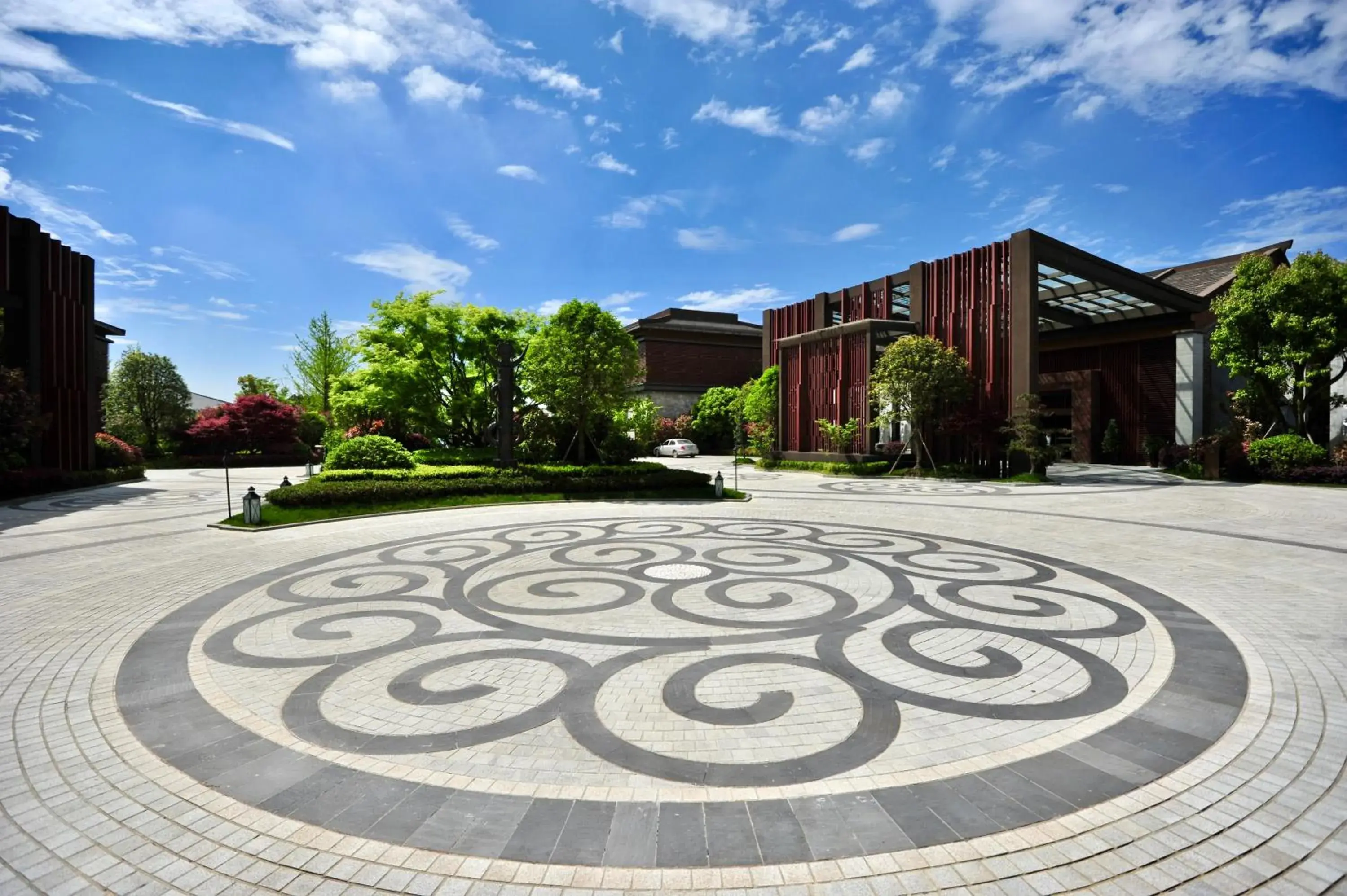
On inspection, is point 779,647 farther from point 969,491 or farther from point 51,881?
point 969,491

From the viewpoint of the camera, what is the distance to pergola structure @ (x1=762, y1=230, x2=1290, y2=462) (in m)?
25.4

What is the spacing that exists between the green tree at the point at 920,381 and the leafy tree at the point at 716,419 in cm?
1785

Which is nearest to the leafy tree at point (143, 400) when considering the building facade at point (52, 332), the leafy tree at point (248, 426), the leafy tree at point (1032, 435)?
the leafy tree at point (248, 426)

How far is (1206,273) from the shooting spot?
32.4 meters

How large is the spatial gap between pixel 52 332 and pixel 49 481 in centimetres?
532

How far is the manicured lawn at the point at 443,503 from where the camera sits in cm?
1383

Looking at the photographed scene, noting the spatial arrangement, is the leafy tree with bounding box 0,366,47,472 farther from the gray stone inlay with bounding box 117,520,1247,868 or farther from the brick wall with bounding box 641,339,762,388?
the brick wall with bounding box 641,339,762,388

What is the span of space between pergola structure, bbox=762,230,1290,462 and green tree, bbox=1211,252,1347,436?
322 centimetres

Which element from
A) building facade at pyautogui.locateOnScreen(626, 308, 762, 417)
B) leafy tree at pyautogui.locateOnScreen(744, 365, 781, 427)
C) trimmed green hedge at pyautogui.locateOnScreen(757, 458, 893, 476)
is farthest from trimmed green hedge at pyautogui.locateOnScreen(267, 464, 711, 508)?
building facade at pyautogui.locateOnScreen(626, 308, 762, 417)

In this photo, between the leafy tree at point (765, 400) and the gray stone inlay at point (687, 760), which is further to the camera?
the leafy tree at point (765, 400)

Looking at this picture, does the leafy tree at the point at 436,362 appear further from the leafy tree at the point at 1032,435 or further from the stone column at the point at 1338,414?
the stone column at the point at 1338,414

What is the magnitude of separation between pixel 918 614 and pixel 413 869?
5425 millimetres

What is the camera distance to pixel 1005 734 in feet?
13.5

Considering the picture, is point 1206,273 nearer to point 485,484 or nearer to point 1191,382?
point 1191,382
